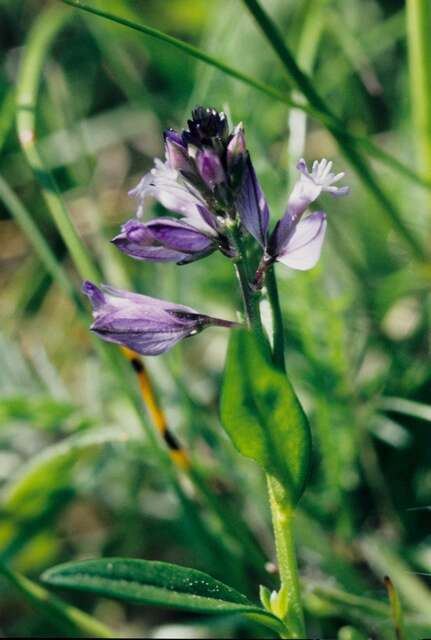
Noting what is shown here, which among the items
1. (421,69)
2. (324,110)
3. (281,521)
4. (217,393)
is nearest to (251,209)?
(281,521)

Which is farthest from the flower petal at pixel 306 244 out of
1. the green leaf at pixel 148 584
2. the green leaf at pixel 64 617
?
the green leaf at pixel 64 617

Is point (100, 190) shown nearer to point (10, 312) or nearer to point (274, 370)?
point (10, 312)


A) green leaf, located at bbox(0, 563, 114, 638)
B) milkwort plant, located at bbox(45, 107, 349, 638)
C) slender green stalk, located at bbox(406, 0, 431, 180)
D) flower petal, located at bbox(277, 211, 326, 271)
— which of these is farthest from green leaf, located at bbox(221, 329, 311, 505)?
slender green stalk, located at bbox(406, 0, 431, 180)

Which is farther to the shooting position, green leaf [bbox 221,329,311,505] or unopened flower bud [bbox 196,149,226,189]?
unopened flower bud [bbox 196,149,226,189]

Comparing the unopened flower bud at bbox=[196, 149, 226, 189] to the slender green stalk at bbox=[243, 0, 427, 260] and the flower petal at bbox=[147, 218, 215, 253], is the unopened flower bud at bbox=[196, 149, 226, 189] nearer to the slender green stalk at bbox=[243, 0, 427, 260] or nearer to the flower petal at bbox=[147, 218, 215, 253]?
the flower petal at bbox=[147, 218, 215, 253]

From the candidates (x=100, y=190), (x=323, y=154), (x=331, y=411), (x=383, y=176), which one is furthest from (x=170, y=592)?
(x=100, y=190)

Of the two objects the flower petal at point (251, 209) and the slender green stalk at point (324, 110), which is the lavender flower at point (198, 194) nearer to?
the flower petal at point (251, 209)
